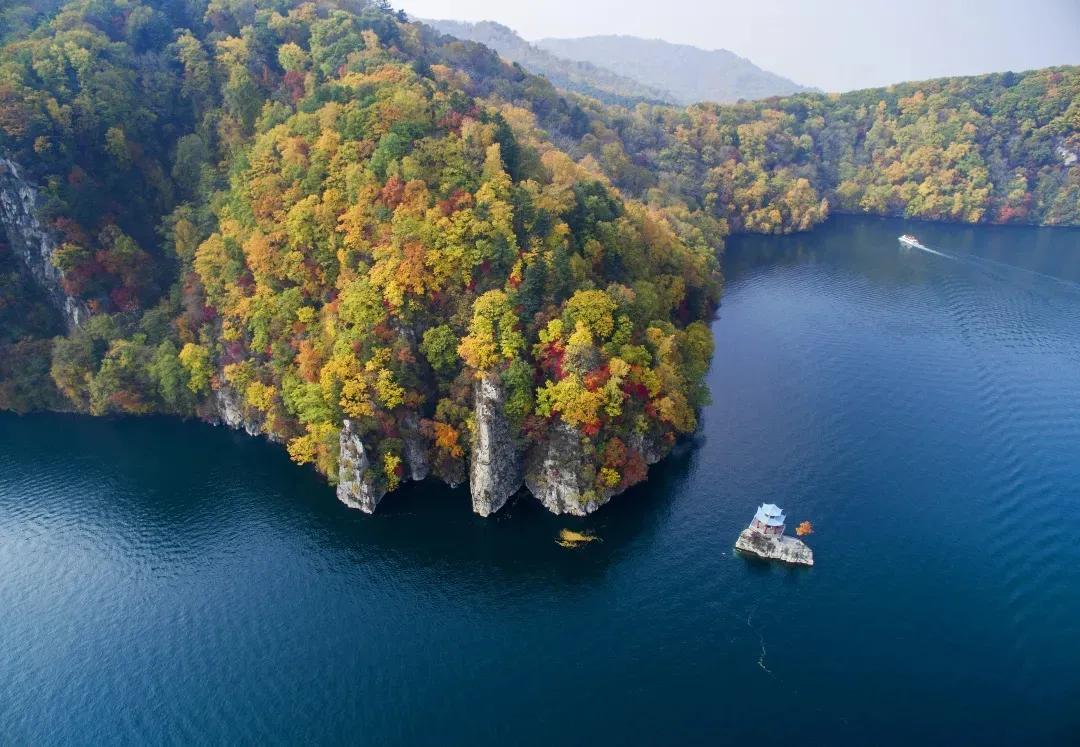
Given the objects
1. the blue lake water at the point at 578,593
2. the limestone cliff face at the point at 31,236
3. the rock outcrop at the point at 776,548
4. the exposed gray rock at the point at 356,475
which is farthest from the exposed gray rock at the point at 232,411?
the rock outcrop at the point at 776,548

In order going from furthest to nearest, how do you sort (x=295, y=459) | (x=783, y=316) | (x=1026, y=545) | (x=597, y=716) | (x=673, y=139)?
(x=673, y=139)
(x=783, y=316)
(x=295, y=459)
(x=1026, y=545)
(x=597, y=716)

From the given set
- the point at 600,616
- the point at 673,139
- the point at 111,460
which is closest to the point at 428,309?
the point at 600,616

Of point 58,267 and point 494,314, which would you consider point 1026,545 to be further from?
point 58,267

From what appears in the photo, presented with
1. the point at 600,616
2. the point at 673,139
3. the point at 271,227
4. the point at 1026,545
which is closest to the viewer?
the point at 600,616

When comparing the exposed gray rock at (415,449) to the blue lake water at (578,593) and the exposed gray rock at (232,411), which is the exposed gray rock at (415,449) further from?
the exposed gray rock at (232,411)

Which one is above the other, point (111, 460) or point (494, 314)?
point (494, 314)

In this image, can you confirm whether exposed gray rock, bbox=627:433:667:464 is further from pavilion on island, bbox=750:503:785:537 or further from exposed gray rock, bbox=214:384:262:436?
→ exposed gray rock, bbox=214:384:262:436

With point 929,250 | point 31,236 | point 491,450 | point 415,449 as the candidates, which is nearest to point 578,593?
point 491,450
